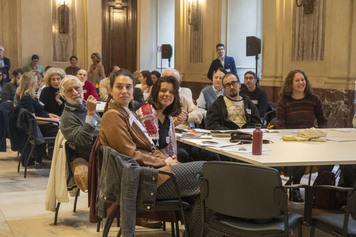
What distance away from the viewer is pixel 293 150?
13.4 feet

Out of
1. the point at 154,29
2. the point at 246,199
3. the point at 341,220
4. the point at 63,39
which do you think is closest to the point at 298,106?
the point at 341,220

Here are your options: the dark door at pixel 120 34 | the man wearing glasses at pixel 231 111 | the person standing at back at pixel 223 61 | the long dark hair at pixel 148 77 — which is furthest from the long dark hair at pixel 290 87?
the dark door at pixel 120 34

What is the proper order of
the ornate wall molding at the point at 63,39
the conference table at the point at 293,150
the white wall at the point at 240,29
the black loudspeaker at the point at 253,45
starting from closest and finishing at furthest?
1. the conference table at the point at 293,150
2. the black loudspeaker at the point at 253,45
3. the white wall at the point at 240,29
4. the ornate wall molding at the point at 63,39

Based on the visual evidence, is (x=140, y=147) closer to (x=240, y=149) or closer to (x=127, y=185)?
(x=127, y=185)

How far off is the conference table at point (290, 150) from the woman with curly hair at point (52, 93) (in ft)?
9.51

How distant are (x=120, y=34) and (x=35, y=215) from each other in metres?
11.9

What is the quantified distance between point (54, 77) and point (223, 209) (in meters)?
4.53

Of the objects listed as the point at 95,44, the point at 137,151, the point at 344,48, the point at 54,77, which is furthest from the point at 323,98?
the point at 95,44

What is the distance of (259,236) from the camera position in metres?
3.04

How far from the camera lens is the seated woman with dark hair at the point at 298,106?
227 inches

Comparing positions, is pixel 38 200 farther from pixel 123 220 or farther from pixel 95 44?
pixel 95 44

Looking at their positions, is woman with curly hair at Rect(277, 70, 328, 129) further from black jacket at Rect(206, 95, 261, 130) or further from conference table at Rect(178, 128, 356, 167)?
conference table at Rect(178, 128, 356, 167)

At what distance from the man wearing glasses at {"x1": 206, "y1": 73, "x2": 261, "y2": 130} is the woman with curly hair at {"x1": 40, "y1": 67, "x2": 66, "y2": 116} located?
2.33 metres

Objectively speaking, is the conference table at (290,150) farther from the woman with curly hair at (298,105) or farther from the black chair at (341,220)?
the woman with curly hair at (298,105)
